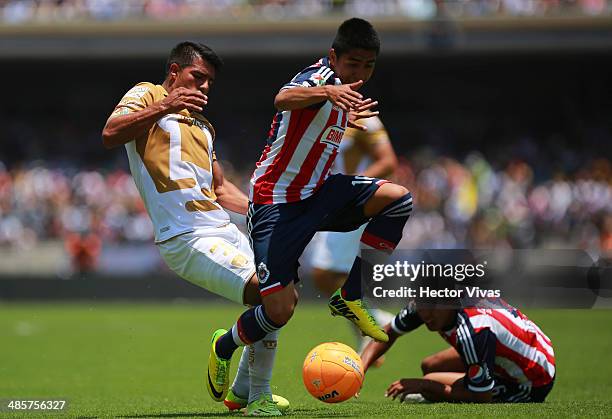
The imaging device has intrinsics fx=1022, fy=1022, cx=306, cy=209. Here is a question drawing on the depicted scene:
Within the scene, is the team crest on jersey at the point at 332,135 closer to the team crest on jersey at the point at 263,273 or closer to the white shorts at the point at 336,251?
the team crest on jersey at the point at 263,273

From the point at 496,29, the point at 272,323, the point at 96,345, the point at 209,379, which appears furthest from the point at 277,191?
the point at 496,29

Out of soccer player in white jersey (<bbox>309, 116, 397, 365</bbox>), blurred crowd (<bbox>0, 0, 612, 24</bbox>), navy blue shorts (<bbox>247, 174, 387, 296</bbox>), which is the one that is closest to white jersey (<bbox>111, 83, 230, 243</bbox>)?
navy blue shorts (<bbox>247, 174, 387, 296</bbox>)

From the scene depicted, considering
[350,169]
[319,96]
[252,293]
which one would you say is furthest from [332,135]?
[350,169]

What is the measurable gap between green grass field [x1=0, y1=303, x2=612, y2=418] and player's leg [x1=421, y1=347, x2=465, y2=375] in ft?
2.00

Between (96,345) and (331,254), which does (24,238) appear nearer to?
(96,345)

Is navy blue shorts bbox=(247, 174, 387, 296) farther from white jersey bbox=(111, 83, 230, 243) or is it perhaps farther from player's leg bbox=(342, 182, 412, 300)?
white jersey bbox=(111, 83, 230, 243)

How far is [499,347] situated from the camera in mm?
7863

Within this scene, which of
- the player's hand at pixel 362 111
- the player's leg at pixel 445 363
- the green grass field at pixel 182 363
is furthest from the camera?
the player's leg at pixel 445 363

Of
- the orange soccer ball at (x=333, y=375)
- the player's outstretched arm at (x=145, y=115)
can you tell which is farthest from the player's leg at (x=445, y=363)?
the player's outstretched arm at (x=145, y=115)

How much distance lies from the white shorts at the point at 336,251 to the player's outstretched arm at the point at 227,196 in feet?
11.3

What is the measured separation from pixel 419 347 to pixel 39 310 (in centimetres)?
1081

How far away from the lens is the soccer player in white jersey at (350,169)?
11008 millimetres

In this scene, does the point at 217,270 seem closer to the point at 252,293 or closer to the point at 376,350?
the point at 252,293

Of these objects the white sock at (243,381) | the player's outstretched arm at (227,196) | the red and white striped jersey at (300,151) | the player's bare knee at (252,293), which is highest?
the red and white striped jersey at (300,151)
